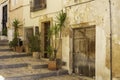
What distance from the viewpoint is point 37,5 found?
1208 cm

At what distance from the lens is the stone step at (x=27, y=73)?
8.42 meters

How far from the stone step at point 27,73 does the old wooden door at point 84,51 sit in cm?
72

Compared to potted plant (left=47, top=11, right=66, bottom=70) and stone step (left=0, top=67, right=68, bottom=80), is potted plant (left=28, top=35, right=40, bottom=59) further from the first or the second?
stone step (left=0, top=67, right=68, bottom=80)

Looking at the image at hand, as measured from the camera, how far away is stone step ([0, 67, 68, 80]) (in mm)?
8420

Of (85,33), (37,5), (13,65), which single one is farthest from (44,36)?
(85,33)

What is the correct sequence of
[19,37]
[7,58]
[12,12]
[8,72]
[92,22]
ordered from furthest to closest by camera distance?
[12,12] < [19,37] < [7,58] < [8,72] < [92,22]

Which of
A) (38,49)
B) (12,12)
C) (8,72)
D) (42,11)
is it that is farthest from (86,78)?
(12,12)

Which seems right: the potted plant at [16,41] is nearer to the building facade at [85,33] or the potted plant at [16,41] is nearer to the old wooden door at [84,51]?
the building facade at [85,33]

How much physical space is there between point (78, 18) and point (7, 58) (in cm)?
422

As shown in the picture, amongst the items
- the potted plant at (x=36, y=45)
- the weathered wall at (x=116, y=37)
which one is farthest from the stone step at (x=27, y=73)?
the weathered wall at (x=116, y=37)

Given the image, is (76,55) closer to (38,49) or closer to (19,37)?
(38,49)

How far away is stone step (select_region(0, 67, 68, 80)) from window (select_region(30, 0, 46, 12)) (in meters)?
3.27

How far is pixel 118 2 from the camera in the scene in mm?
7391

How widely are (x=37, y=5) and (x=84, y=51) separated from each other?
13.7 ft
